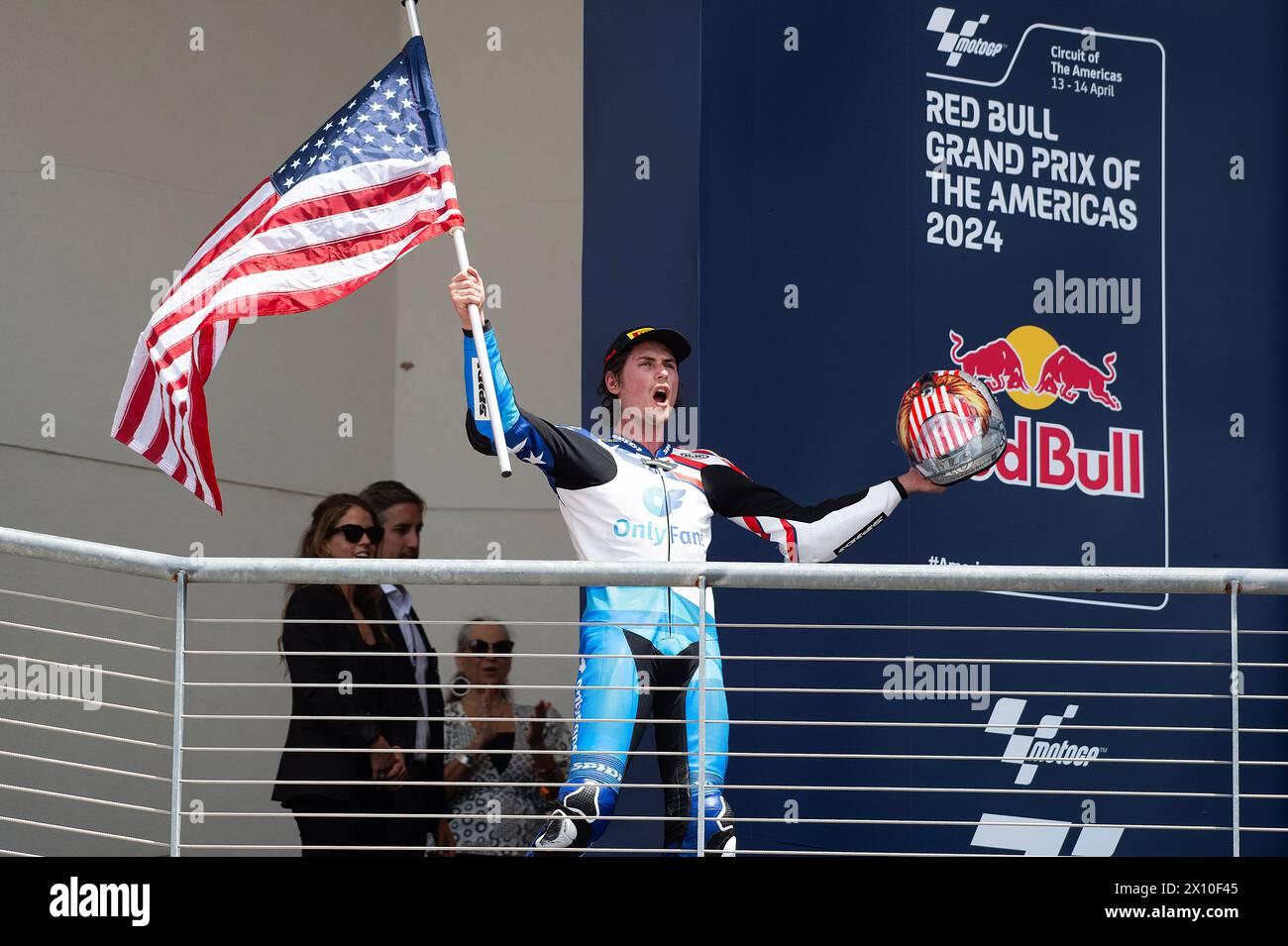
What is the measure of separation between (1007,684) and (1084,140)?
222 centimetres

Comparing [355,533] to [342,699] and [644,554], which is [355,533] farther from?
[644,554]

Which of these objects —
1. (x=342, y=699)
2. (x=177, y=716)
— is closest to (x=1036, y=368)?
(x=342, y=699)

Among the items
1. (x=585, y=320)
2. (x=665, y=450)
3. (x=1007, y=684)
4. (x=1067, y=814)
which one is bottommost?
(x=1067, y=814)

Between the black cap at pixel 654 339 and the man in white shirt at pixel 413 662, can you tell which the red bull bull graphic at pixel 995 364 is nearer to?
the black cap at pixel 654 339

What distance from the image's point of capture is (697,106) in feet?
24.0

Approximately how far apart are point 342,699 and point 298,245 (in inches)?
61.7

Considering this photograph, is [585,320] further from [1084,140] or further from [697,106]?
[1084,140]

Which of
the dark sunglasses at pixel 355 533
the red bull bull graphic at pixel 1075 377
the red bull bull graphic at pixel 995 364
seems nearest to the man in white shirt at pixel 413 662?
the dark sunglasses at pixel 355 533

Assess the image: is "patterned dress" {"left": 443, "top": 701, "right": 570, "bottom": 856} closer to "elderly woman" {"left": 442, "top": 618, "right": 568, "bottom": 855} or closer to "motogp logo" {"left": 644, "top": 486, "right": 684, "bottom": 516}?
"elderly woman" {"left": 442, "top": 618, "right": 568, "bottom": 855}

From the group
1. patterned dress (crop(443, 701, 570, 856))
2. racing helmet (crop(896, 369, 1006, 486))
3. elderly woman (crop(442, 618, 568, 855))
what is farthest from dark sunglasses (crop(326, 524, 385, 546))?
racing helmet (crop(896, 369, 1006, 486))

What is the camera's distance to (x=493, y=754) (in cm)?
668

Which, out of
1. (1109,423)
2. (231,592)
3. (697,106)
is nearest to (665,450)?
(697,106)

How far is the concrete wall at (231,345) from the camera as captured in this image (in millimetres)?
7695

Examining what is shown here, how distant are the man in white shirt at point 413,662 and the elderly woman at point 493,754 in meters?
0.12
